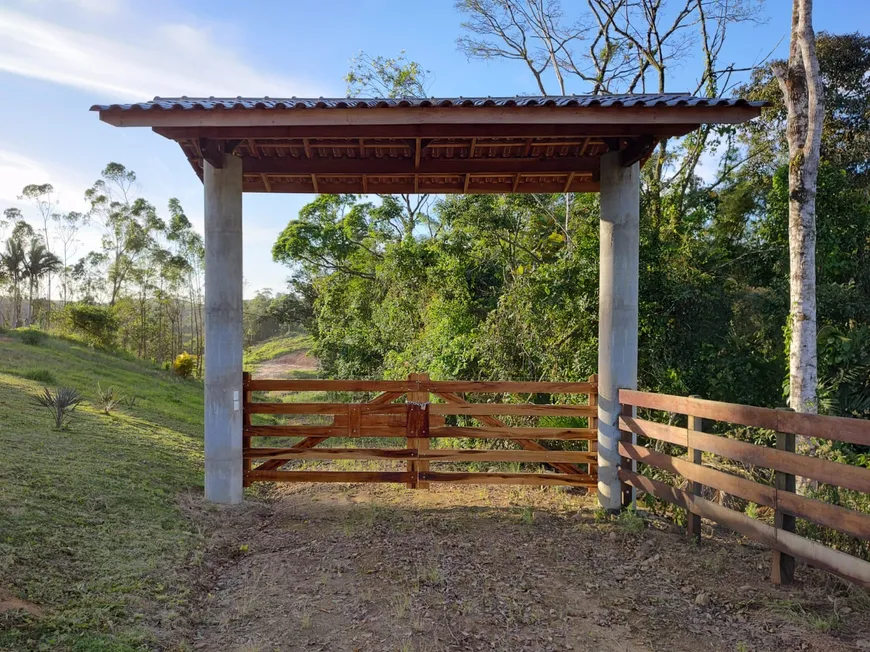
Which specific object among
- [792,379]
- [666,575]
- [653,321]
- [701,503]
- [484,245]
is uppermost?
[484,245]

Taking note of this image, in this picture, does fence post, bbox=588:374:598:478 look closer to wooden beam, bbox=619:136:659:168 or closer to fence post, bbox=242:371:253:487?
wooden beam, bbox=619:136:659:168

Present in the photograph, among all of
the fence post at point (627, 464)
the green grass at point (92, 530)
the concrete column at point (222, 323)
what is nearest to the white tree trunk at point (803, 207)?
the fence post at point (627, 464)

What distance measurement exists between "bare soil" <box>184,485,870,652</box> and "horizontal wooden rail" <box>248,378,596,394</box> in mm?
1199

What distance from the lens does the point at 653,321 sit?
341 inches

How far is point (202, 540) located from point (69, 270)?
136 feet

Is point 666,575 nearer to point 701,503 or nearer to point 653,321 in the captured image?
point 701,503

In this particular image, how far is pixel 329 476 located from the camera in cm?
619

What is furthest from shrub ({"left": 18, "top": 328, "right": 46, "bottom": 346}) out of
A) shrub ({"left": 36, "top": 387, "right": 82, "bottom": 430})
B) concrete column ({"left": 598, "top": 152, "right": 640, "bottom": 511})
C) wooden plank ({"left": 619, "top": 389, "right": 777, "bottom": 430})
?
wooden plank ({"left": 619, "top": 389, "right": 777, "bottom": 430})

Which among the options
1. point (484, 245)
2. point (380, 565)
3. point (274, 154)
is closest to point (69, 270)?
point (484, 245)

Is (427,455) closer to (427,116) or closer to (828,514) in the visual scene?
(427,116)

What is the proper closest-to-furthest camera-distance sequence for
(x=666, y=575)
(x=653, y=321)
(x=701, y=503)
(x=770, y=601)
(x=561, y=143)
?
1. (x=770, y=601)
2. (x=666, y=575)
3. (x=701, y=503)
4. (x=561, y=143)
5. (x=653, y=321)

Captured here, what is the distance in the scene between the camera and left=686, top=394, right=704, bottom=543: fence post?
471 cm

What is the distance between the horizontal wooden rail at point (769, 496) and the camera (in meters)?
3.33

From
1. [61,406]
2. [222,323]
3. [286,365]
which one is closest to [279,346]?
[286,365]
